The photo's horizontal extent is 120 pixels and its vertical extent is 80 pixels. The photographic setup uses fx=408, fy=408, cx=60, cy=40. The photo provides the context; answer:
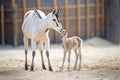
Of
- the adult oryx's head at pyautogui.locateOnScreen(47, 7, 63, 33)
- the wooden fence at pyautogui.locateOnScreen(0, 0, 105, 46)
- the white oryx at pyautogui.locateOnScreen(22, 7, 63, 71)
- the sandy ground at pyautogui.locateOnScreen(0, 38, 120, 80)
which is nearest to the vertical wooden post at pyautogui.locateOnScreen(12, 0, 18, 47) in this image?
the wooden fence at pyautogui.locateOnScreen(0, 0, 105, 46)

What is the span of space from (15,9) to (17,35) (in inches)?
48.3

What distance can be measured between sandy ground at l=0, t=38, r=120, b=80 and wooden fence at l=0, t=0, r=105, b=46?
72 centimetres

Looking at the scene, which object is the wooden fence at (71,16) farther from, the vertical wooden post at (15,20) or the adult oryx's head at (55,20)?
the adult oryx's head at (55,20)

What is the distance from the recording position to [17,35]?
19156 millimetres

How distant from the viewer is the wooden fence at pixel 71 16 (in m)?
19.0

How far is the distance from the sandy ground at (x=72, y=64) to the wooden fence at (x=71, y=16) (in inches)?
28.5

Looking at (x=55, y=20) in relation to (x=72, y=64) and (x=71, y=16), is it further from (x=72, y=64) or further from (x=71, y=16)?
(x=71, y=16)

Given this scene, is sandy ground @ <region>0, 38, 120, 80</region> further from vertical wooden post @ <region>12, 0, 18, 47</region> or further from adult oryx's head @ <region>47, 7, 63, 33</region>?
adult oryx's head @ <region>47, 7, 63, 33</region>

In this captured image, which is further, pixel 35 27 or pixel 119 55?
pixel 119 55

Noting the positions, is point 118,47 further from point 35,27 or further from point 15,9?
point 35,27

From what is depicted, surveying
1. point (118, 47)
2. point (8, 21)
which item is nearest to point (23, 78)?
point (118, 47)

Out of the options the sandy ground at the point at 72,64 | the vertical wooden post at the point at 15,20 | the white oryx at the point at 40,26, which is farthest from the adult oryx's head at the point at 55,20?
Answer: the vertical wooden post at the point at 15,20

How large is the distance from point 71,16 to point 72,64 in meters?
7.28

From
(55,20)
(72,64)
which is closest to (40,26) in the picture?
(55,20)
